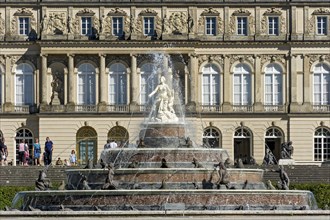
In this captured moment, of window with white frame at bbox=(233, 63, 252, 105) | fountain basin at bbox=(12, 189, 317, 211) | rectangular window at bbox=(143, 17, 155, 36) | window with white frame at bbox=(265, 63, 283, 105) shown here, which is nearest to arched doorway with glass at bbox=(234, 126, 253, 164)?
window with white frame at bbox=(233, 63, 252, 105)

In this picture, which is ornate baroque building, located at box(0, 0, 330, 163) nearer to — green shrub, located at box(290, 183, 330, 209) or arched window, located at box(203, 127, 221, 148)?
arched window, located at box(203, 127, 221, 148)

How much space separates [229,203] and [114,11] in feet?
152

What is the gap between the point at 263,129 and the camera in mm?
98000

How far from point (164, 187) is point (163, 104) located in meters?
12.0

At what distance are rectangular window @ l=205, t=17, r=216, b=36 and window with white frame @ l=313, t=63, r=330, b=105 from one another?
714 cm

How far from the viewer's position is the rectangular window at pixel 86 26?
3885 inches

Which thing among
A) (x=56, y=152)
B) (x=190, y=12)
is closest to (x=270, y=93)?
(x=190, y=12)

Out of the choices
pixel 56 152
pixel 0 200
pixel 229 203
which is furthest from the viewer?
pixel 56 152

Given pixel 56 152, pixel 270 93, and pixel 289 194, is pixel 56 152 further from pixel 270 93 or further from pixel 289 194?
pixel 289 194

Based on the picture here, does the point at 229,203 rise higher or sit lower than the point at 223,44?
lower

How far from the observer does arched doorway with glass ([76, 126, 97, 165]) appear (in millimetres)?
96375

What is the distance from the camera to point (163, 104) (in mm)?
66750

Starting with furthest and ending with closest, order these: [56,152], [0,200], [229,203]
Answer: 1. [56,152]
2. [0,200]
3. [229,203]

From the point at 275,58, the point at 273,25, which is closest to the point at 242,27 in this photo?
the point at 273,25
